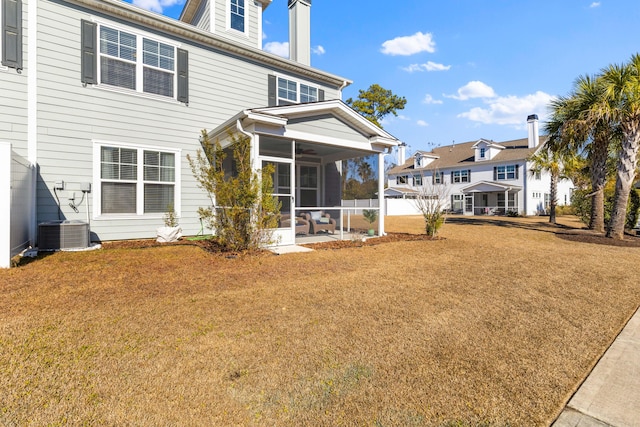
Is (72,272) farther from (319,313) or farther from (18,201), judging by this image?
(319,313)

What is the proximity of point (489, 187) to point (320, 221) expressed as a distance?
25.7m

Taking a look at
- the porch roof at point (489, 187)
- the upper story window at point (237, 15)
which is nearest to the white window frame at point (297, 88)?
the upper story window at point (237, 15)

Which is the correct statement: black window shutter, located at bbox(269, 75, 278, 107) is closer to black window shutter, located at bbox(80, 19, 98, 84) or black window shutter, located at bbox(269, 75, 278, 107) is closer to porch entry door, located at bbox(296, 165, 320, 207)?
porch entry door, located at bbox(296, 165, 320, 207)

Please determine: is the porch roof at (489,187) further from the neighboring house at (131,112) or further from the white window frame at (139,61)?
the white window frame at (139,61)

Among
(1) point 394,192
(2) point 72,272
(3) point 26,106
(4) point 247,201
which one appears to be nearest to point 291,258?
(4) point 247,201

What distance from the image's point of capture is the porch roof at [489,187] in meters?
28.0

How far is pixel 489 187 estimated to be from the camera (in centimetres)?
2934

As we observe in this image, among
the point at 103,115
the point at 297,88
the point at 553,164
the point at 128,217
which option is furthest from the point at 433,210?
the point at 553,164

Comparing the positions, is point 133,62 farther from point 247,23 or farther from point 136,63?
point 247,23

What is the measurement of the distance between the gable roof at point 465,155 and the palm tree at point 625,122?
55.1ft

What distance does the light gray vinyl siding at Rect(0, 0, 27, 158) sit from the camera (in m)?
6.77

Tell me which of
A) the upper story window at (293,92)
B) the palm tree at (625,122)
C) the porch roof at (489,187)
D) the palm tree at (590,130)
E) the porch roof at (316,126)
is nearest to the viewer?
the porch roof at (316,126)

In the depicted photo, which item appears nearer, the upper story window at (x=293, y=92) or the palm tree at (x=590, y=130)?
the upper story window at (x=293, y=92)

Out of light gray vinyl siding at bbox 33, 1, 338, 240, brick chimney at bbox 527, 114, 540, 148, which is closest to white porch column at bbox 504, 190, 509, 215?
brick chimney at bbox 527, 114, 540, 148
